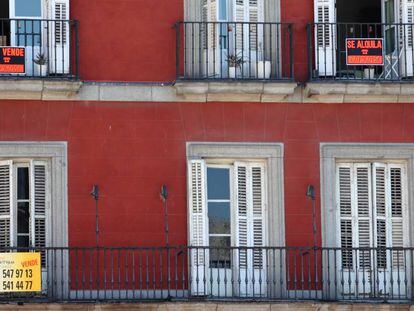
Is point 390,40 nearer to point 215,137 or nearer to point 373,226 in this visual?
point 373,226

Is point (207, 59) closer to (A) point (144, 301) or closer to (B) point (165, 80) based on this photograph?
(B) point (165, 80)

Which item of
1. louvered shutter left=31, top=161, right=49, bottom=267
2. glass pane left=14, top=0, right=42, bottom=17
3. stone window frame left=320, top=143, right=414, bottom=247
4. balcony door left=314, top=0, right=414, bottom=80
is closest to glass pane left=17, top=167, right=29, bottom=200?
louvered shutter left=31, top=161, right=49, bottom=267

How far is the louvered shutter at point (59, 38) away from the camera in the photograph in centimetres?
2852

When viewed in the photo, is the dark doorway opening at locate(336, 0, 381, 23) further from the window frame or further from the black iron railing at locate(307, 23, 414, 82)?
the window frame

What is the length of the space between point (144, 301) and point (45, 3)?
5138 millimetres

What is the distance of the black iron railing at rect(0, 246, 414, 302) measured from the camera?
28188 millimetres

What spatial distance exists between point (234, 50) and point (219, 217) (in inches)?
108

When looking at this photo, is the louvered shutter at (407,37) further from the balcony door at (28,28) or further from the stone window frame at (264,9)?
the balcony door at (28,28)

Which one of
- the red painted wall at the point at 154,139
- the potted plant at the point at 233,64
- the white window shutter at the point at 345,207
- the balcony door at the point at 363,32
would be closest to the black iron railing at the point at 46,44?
the red painted wall at the point at 154,139

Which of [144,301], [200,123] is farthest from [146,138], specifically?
[144,301]

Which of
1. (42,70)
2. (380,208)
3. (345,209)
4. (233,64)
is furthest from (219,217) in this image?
(42,70)

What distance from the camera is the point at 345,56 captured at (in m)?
29.5

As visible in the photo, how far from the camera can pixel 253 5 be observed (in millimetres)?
29422

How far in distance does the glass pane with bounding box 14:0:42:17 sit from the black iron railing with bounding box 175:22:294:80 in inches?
89.8
